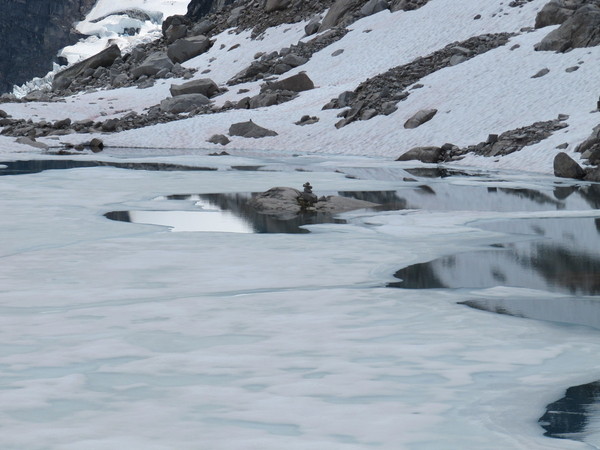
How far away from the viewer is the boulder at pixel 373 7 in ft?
161

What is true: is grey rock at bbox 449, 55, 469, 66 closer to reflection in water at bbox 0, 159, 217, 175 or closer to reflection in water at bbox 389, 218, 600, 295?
Result: reflection in water at bbox 0, 159, 217, 175

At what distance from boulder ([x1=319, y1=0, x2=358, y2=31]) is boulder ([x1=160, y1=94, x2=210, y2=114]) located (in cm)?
938

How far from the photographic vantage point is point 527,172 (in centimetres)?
2262

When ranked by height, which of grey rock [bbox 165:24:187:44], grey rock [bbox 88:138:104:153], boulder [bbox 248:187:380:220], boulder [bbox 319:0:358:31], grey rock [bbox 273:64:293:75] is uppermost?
grey rock [bbox 165:24:187:44]

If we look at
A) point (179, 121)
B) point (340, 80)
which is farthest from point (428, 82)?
point (179, 121)

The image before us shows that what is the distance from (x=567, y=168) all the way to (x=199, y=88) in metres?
28.2

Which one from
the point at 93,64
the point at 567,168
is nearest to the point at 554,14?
the point at 567,168

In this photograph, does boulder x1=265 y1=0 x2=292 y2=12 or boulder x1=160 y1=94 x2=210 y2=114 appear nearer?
boulder x1=160 y1=94 x2=210 y2=114

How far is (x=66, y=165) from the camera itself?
88.2ft

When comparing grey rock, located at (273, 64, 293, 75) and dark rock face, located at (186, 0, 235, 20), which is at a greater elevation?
dark rock face, located at (186, 0, 235, 20)

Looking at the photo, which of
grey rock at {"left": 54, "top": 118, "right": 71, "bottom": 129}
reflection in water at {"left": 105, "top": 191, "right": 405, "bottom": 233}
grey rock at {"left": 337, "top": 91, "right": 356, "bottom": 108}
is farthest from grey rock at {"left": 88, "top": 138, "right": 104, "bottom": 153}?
reflection in water at {"left": 105, "top": 191, "right": 405, "bottom": 233}

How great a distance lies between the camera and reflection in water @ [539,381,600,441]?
469cm

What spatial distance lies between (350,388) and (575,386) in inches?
51.3

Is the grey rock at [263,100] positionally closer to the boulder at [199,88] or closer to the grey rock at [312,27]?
the boulder at [199,88]
